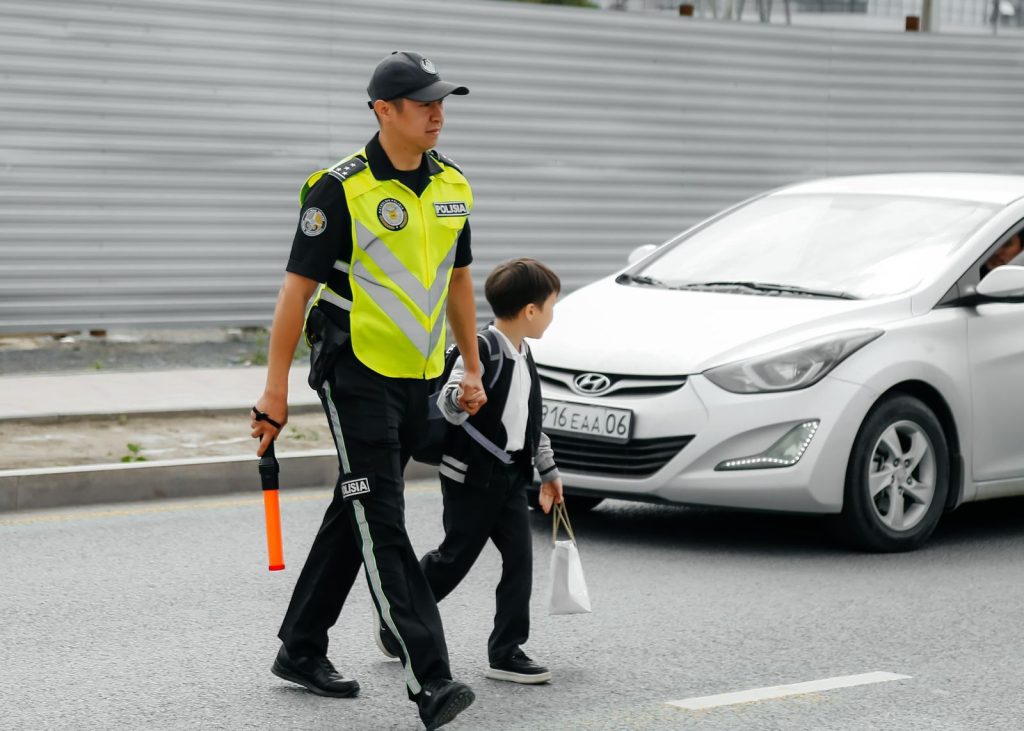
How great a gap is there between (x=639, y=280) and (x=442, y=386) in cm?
326

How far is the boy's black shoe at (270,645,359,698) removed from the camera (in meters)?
5.07

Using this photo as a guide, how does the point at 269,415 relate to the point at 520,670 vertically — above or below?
Answer: above

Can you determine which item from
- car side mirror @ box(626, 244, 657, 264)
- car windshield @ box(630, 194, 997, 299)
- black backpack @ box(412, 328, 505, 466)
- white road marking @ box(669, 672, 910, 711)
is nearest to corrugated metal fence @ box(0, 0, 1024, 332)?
car side mirror @ box(626, 244, 657, 264)

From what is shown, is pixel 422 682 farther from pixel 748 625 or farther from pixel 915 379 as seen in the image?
pixel 915 379

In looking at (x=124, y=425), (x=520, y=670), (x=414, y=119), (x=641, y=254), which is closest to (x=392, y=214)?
(x=414, y=119)

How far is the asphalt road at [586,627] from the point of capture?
4992 millimetres

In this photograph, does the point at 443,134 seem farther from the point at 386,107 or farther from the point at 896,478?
the point at 386,107

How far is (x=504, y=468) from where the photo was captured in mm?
5316

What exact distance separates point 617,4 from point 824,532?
33.2 ft

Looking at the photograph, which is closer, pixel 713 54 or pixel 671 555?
pixel 671 555

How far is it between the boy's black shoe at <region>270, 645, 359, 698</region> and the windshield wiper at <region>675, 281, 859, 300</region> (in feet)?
11.1

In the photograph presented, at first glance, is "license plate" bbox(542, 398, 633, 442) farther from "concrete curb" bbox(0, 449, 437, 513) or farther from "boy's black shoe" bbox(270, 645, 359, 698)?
"boy's black shoe" bbox(270, 645, 359, 698)

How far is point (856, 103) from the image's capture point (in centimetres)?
1684

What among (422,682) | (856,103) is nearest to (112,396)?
(422,682)
